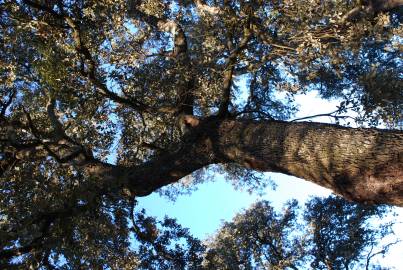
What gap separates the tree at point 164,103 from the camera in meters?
8.29

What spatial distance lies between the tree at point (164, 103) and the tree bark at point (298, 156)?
24 millimetres

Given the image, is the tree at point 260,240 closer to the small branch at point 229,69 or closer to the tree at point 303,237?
the tree at point 303,237

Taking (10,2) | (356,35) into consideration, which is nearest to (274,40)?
(356,35)

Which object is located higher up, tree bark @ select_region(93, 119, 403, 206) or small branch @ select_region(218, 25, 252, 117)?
small branch @ select_region(218, 25, 252, 117)

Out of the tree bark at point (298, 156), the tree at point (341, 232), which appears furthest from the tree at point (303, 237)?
the tree bark at point (298, 156)

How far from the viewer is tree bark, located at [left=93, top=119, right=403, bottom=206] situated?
270 inches

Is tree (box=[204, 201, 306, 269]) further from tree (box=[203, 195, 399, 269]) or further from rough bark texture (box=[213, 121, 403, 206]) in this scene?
rough bark texture (box=[213, 121, 403, 206])

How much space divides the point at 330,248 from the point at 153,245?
33.0 ft

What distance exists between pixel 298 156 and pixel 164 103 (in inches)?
274

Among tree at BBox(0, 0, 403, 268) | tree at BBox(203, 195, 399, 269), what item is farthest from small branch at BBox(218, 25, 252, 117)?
tree at BBox(203, 195, 399, 269)

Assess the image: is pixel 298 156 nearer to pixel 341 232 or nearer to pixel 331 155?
pixel 331 155

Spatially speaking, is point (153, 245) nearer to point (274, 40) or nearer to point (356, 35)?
point (274, 40)

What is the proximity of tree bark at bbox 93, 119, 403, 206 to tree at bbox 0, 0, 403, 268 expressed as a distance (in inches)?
0.9

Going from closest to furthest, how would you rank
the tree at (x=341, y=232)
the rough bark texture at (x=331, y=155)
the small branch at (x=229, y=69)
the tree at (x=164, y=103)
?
the rough bark texture at (x=331, y=155), the tree at (x=164, y=103), the small branch at (x=229, y=69), the tree at (x=341, y=232)
